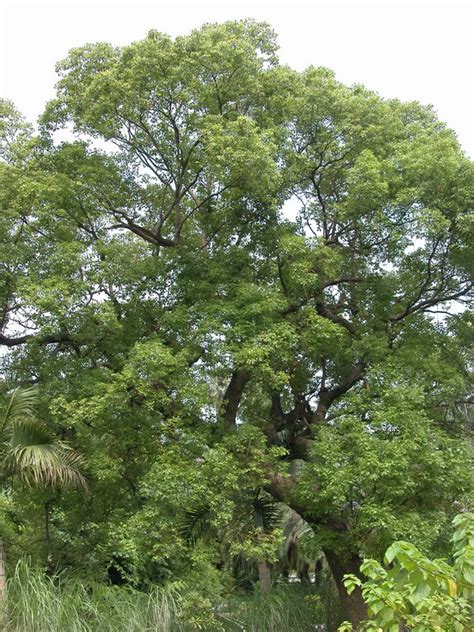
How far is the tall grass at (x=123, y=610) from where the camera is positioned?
7559mm

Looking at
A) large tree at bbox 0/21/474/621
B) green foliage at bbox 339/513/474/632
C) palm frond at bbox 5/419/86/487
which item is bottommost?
green foliage at bbox 339/513/474/632

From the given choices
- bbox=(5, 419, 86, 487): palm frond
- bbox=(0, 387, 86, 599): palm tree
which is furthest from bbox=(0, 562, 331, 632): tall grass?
bbox=(5, 419, 86, 487): palm frond

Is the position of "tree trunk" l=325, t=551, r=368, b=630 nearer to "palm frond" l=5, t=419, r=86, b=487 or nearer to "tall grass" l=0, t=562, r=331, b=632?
"tall grass" l=0, t=562, r=331, b=632

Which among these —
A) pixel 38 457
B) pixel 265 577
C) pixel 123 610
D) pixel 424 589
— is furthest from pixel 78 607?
pixel 265 577

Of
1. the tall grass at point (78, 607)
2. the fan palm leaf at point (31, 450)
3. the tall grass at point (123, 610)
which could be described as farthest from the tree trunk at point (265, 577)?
the fan palm leaf at point (31, 450)

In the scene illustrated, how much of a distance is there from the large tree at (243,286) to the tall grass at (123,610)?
1038mm

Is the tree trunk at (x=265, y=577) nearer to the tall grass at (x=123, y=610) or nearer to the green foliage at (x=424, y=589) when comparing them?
the tall grass at (x=123, y=610)

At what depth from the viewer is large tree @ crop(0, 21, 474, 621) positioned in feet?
29.7

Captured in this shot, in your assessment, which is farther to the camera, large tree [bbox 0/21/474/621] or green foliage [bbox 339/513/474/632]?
large tree [bbox 0/21/474/621]

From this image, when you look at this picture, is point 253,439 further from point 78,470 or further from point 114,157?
point 114,157

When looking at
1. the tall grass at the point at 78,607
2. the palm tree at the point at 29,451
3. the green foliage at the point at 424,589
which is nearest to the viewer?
the green foliage at the point at 424,589

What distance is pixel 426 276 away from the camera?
431 inches

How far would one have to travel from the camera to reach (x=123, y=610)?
8.38 m

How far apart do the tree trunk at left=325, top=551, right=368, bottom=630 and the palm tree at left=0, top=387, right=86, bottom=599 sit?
165 inches
